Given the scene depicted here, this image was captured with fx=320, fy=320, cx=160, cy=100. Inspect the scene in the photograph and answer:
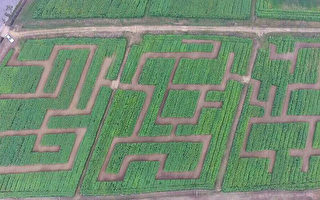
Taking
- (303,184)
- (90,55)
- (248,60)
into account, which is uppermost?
(90,55)

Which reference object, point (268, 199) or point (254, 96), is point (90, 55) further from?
point (268, 199)

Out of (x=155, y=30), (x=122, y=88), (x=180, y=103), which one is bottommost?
(x=180, y=103)

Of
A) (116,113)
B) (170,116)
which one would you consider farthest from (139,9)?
(170,116)

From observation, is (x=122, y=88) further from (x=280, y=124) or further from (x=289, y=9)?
(x=289, y=9)

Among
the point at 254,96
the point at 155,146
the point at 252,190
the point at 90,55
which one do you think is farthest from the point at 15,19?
the point at 252,190

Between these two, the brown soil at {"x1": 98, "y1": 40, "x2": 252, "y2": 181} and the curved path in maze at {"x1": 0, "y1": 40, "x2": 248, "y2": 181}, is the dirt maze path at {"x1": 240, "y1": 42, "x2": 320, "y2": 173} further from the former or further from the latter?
the brown soil at {"x1": 98, "y1": 40, "x2": 252, "y2": 181}

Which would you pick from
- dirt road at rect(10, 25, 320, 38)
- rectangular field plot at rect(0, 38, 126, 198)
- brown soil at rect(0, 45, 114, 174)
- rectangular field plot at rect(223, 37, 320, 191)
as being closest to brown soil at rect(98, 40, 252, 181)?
dirt road at rect(10, 25, 320, 38)

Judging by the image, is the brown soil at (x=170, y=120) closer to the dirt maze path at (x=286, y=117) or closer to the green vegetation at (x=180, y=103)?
the green vegetation at (x=180, y=103)
